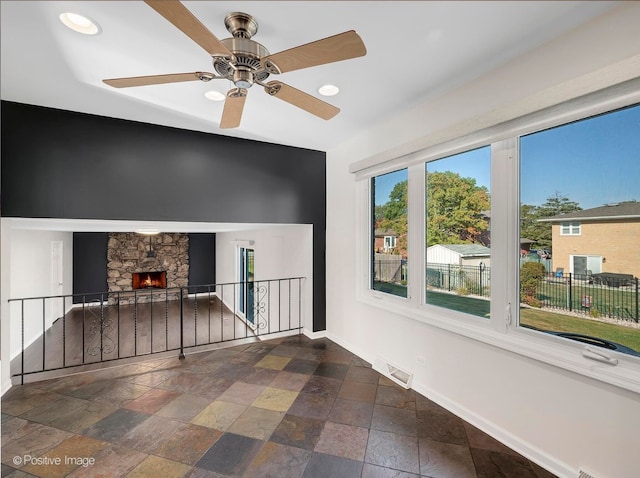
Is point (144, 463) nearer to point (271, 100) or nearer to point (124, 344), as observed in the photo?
point (271, 100)

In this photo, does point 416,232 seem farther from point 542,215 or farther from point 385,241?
point 542,215

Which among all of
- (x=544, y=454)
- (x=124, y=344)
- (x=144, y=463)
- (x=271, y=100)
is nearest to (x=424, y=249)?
(x=544, y=454)

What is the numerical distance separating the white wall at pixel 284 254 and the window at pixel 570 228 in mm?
2734

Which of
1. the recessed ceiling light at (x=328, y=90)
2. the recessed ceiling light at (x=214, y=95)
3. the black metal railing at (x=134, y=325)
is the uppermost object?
the recessed ceiling light at (x=214, y=95)

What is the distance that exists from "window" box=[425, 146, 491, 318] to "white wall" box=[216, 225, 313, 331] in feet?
5.88

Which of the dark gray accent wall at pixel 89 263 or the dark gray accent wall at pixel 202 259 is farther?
the dark gray accent wall at pixel 202 259

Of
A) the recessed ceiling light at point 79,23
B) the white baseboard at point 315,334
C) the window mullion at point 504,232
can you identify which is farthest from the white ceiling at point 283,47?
the white baseboard at point 315,334

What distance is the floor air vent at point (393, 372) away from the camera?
2.72 meters

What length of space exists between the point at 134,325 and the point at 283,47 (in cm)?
532

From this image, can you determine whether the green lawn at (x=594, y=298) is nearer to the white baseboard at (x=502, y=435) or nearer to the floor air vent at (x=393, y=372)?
the white baseboard at (x=502, y=435)

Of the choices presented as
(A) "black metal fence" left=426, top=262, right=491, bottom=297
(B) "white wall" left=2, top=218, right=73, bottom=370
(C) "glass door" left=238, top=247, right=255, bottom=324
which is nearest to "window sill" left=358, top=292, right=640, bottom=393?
(A) "black metal fence" left=426, top=262, right=491, bottom=297

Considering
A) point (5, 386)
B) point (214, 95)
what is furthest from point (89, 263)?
point (214, 95)

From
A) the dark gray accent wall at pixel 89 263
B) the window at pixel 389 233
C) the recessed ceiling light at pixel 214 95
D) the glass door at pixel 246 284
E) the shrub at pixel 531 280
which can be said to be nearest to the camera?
the shrub at pixel 531 280

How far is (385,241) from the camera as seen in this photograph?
3273 mm
